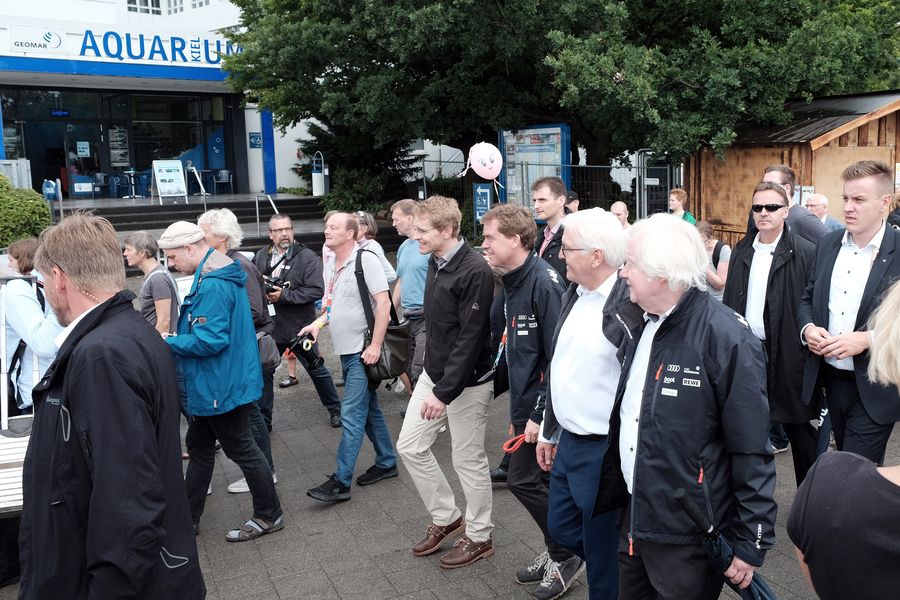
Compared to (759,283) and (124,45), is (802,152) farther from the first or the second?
(124,45)

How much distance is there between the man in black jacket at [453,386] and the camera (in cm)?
450

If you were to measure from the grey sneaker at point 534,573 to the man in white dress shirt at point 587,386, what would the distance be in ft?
2.32

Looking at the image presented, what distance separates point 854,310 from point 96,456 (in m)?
3.63

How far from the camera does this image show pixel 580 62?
11961mm

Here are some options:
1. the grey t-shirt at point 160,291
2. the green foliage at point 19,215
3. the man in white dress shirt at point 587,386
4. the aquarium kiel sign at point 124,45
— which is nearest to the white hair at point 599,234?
the man in white dress shirt at point 587,386

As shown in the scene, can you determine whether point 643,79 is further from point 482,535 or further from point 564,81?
point 482,535

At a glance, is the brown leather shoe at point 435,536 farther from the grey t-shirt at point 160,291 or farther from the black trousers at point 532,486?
the grey t-shirt at point 160,291

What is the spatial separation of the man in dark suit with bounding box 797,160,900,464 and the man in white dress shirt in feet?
4.51

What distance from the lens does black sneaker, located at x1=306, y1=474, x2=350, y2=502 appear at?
5459 mm

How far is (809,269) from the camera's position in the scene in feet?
15.5

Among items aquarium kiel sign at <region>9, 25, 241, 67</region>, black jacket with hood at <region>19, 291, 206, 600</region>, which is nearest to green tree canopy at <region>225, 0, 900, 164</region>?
aquarium kiel sign at <region>9, 25, 241, 67</region>

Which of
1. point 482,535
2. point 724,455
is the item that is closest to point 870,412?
point 724,455

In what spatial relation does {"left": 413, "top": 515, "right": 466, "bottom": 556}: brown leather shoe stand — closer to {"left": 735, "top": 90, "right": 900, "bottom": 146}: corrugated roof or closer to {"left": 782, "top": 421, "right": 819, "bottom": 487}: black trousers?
{"left": 782, "top": 421, "right": 819, "bottom": 487}: black trousers

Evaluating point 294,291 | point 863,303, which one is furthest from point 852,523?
point 294,291
